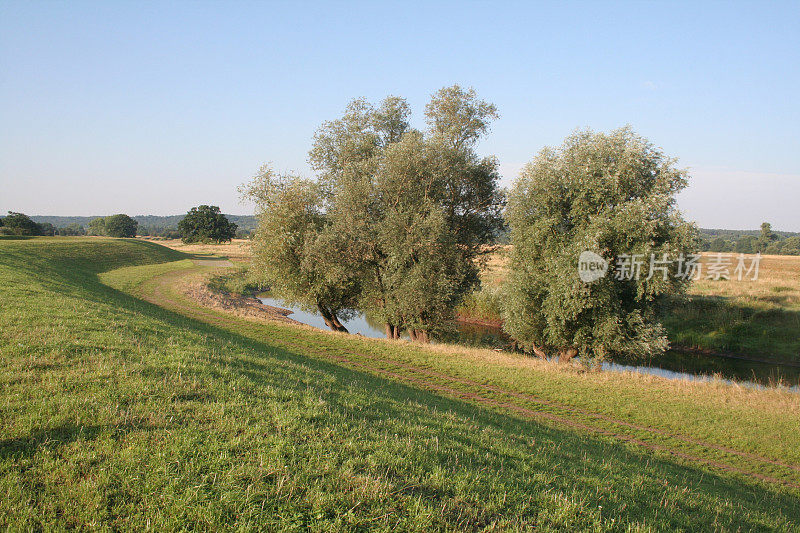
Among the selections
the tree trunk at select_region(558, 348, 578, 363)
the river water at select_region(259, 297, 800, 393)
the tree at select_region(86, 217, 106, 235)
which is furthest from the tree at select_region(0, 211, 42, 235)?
the tree trunk at select_region(558, 348, 578, 363)

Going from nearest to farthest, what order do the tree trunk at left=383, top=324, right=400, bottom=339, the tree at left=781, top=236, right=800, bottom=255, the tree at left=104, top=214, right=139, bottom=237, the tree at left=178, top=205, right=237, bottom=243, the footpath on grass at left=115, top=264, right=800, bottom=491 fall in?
the footpath on grass at left=115, top=264, right=800, bottom=491 → the tree trunk at left=383, top=324, right=400, bottom=339 → the tree at left=781, top=236, right=800, bottom=255 → the tree at left=178, top=205, right=237, bottom=243 → the tree at left=104, top=214, right=139, bottom=237

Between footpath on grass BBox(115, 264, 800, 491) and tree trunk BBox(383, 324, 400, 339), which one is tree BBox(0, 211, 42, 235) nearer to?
footpath on grass BBox(115, 264, 800, 491)

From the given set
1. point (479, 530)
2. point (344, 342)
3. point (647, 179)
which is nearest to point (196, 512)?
point (479, 530)

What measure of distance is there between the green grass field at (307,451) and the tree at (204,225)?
98337mm

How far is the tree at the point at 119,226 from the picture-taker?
140 m

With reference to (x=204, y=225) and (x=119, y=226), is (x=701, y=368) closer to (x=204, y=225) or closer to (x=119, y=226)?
(x=204, y=225)

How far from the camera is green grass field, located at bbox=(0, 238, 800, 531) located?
15.4ft

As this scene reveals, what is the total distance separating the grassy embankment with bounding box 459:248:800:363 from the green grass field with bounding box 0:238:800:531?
54.4 feet

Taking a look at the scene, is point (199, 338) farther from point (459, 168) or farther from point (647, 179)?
point (647, 179)

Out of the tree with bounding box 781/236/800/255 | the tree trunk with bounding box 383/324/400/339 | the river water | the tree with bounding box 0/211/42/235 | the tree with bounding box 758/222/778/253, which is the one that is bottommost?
the river water

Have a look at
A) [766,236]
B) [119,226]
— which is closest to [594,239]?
[766,236]

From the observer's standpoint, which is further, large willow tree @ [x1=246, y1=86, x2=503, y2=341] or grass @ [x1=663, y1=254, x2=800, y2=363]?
grass @ [x1=663, y1=254, x2=800, y2=363]

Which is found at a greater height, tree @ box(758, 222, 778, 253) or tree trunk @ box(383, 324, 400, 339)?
tree @ box(758, 222, 778, 253)

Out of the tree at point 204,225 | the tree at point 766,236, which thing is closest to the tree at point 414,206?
the tree at point 204,225
